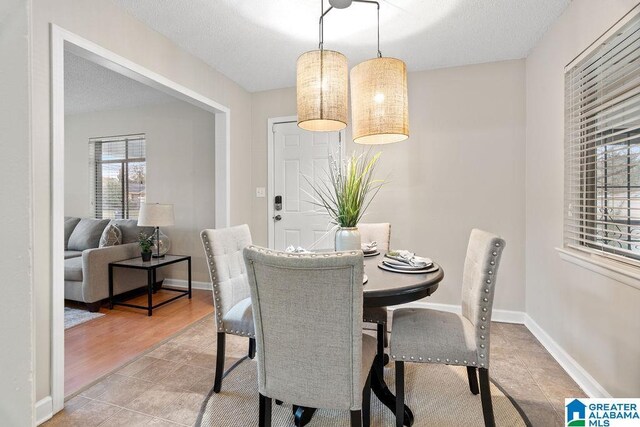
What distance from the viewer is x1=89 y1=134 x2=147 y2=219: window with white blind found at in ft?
14.8

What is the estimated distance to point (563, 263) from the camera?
2.29 meters

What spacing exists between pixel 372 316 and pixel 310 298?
3.15 feet

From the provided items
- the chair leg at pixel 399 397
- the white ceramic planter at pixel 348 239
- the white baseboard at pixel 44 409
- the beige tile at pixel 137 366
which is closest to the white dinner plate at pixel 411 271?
the white ceramic planter at pixel 348 239

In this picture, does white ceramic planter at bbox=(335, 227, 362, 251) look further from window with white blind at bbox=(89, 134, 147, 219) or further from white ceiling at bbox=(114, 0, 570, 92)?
window with white blind at bbox=(89, 134, 147, 219)

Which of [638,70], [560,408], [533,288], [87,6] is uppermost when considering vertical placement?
[87,6]

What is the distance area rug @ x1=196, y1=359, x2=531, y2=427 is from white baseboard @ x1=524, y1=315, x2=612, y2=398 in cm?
50

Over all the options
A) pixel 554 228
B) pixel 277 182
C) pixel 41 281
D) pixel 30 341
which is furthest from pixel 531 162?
pixel 41 281

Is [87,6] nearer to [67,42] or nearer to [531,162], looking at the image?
[67,42]

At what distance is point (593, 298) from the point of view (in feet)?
6.29

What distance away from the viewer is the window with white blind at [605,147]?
163 cm

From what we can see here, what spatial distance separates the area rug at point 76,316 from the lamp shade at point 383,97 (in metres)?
3.13

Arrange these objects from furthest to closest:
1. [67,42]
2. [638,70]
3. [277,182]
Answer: [277,182], [67,42], [638,70]

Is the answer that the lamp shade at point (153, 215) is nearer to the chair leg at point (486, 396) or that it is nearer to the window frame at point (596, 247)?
the chair leg at point (486, 396)

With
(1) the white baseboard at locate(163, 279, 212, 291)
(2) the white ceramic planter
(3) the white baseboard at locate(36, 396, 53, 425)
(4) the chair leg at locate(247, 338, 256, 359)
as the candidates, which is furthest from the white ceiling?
(1) the white baseboard at locate(163, 279, 212, 291)
